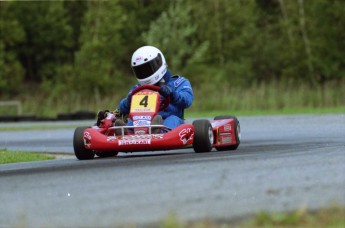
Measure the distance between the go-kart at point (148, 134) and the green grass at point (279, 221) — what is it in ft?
24.3

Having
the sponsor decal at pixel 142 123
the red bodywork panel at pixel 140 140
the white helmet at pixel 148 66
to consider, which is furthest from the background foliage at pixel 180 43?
the red bodywork panel at pixel 140 140

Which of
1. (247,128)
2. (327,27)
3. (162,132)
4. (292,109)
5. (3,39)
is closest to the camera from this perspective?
(162,132)

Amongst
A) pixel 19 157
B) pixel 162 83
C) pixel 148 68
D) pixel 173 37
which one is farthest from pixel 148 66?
pixel 173 37

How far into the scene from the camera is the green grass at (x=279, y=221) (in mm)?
7086

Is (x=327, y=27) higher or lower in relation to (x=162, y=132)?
higher

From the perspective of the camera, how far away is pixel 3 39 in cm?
7256

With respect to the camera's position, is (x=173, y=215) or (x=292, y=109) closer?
(x=173, y=215)

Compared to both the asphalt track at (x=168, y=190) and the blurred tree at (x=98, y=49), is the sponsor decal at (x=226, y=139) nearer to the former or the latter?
the asphalt track at (x=168, y=190)

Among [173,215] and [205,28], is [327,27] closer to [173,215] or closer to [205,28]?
[205,28]

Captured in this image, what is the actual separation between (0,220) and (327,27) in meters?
51.1

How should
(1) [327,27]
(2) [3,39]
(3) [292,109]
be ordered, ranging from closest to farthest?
1. (3) [292,109]
2. (1) [327,27]
3. (2) [3,39]

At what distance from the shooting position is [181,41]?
212 feet

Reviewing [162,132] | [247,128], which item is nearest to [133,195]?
[162,132]

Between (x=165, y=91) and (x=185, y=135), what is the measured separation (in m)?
0.96
